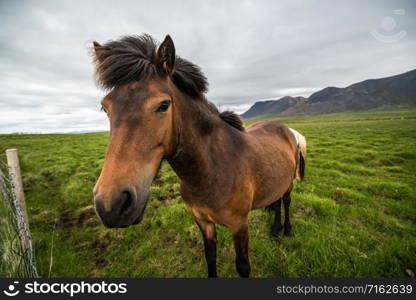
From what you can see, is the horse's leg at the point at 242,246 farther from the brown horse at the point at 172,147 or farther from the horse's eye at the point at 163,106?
the horse's eye at the point at 163,106

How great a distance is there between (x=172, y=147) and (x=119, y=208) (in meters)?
0.76

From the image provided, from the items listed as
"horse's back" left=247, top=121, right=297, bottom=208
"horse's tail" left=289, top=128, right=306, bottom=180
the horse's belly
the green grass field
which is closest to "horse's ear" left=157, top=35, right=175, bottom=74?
"horse's back" left=247, top=121, right=297, bottom=208

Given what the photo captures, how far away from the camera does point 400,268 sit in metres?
2.89

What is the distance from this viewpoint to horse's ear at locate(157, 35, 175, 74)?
1.74 metres

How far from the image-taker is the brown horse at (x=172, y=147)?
137 cm

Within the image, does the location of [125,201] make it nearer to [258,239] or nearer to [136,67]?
[136,67]

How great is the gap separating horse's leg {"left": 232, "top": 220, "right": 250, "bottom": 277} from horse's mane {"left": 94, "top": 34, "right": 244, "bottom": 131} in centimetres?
190

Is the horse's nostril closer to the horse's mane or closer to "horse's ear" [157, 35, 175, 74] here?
the horse's mane

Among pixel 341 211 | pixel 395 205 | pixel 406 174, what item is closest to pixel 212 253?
pixel 341 211

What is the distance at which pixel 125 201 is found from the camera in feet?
4.35

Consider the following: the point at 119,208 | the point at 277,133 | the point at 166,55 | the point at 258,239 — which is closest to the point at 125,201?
the point at 119,208

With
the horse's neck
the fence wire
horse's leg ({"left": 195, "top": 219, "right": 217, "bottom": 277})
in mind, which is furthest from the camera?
horse's leg ({"left": 195, "top": 219, "right": 217, "bottom": 277})

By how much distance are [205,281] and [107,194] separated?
1.90 meters

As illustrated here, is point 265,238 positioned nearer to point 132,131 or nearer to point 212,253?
point 212,253
